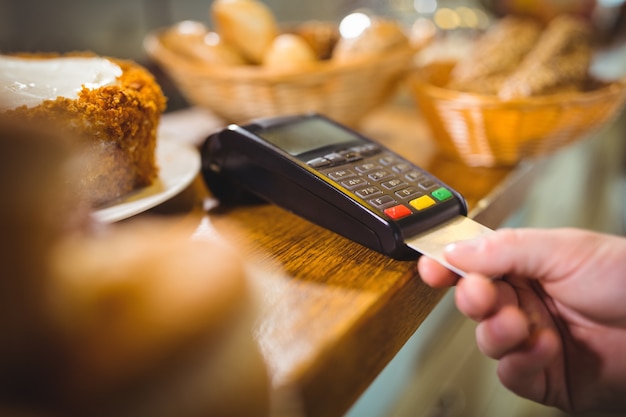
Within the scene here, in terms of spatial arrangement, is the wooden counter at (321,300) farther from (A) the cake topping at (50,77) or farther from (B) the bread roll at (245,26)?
(B) the bread roll at (245,26)

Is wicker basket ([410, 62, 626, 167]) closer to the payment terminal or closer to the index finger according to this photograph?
the payment terminal

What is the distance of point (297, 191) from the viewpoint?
0.40 metres

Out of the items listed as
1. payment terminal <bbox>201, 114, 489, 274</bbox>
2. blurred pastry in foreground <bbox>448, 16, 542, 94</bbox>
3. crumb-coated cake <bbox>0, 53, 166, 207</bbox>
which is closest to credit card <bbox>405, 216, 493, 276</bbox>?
payment terminal <bbox>201, 114, 489, 274</bbox>

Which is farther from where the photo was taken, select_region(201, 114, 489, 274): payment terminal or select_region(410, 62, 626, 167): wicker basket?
select_region(410, 62, 626, 167): wicker basket

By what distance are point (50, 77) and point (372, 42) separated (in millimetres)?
403

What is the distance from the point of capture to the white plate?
0.39 meters

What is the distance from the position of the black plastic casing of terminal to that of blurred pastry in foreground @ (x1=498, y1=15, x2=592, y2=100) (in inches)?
10.2

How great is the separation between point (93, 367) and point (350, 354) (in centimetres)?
14

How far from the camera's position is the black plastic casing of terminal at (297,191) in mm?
357

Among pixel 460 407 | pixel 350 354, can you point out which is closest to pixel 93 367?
pixel 350 354

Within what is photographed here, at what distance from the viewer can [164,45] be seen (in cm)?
70

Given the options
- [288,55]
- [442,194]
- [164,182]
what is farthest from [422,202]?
[288,55]

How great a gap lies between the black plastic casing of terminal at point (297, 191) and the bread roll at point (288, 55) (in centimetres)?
18

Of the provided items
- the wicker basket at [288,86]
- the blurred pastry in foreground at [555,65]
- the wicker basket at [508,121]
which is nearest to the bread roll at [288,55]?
the wicker basket at [288,86]
